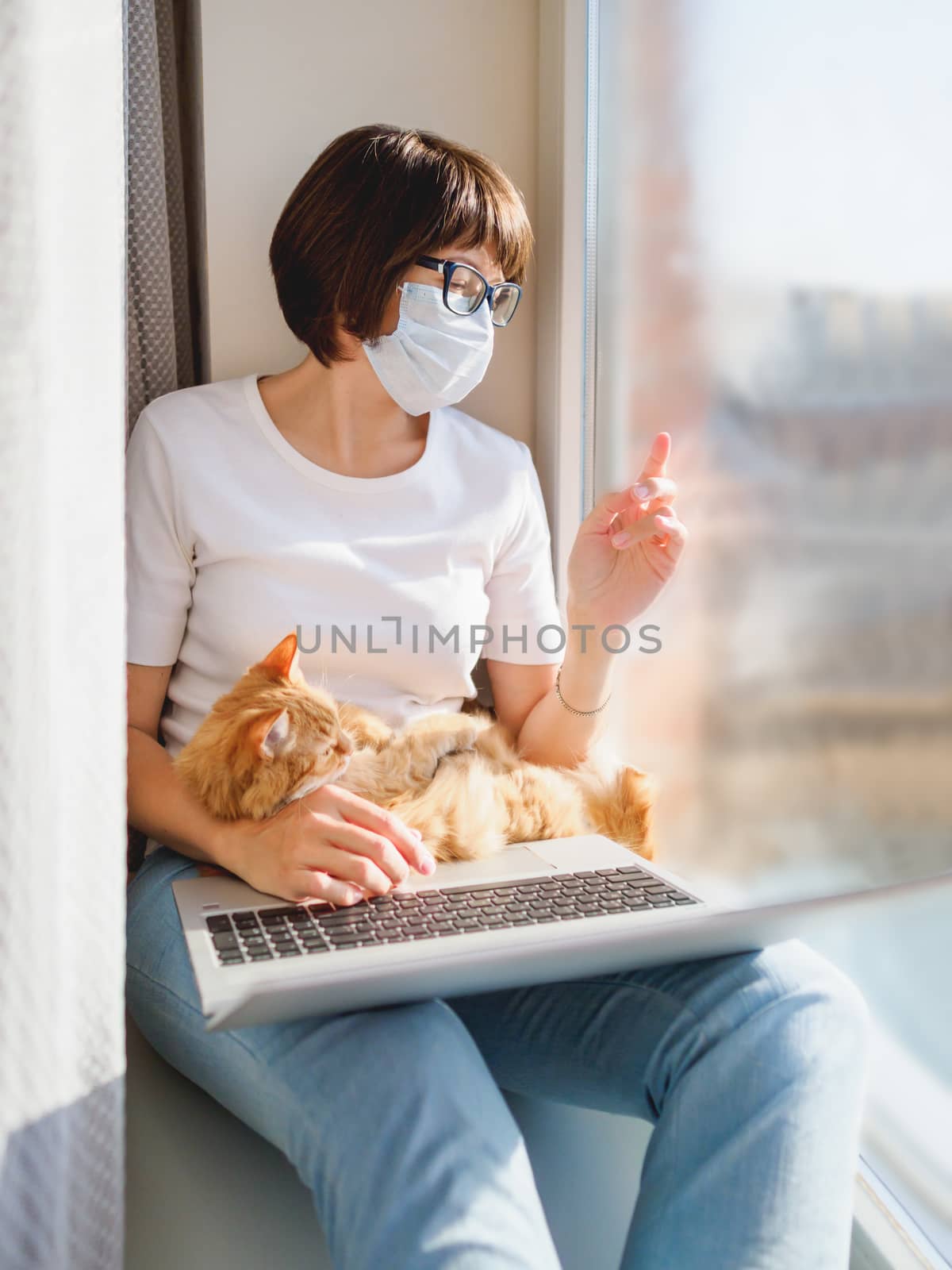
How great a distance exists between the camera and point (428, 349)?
1.23 m

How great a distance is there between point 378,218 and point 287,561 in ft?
1.42

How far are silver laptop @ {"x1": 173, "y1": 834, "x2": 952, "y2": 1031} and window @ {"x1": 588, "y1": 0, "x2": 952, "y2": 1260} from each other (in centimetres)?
14

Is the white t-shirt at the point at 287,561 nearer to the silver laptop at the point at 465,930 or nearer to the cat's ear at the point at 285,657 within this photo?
the cat's ear at the point at 285,657

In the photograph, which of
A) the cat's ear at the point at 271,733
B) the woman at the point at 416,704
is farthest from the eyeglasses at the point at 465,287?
the cat's ear at the point at 271,733

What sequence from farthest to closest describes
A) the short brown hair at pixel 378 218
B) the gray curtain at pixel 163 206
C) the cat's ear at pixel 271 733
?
the gray curtain at pixel 163 206, the short brown hair at pixel 378 218, the cat's ear at pixel 271 733

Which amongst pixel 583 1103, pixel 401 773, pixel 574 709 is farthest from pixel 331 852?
pixel 574 709

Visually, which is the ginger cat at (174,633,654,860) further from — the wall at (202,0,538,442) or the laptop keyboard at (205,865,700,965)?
the wall at (202,0,538,442)

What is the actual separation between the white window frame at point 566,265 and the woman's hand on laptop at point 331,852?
735mm

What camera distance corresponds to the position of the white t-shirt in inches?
47.0

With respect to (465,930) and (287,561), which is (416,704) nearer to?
(287,561)

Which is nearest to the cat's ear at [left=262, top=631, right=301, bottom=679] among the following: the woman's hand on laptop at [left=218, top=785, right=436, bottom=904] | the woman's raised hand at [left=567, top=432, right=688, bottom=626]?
the woman's hand on laptop at [left=218, top=785, right=436, bottom=904]

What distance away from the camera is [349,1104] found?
76 centimetres

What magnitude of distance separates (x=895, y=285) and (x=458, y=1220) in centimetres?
97

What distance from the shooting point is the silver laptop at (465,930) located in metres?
0.68
